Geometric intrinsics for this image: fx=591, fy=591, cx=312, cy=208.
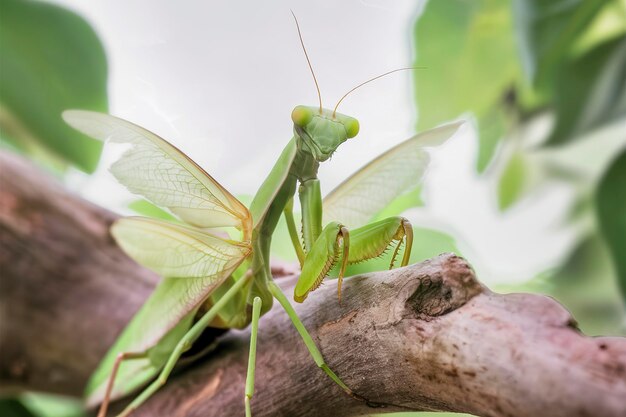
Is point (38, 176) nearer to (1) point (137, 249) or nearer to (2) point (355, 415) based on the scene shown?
(1) point (137, 249)

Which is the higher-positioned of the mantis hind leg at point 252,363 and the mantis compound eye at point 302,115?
the mantis compound eye at point 302,115

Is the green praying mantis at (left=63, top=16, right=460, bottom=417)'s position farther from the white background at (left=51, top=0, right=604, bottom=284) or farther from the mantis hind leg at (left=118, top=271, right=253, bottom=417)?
the white background at (left=51, top=0, right=604, bottom=284)

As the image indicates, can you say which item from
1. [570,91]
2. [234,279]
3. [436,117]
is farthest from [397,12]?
[234,279]

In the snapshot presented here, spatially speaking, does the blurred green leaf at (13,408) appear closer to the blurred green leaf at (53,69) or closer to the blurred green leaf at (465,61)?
the blurred green leaf at (53,69)

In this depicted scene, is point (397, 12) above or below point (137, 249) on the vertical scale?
above

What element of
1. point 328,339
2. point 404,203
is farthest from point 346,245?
point 404,203

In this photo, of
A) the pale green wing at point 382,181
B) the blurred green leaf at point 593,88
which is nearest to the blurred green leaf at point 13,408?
the pale green wing at point 382,181
